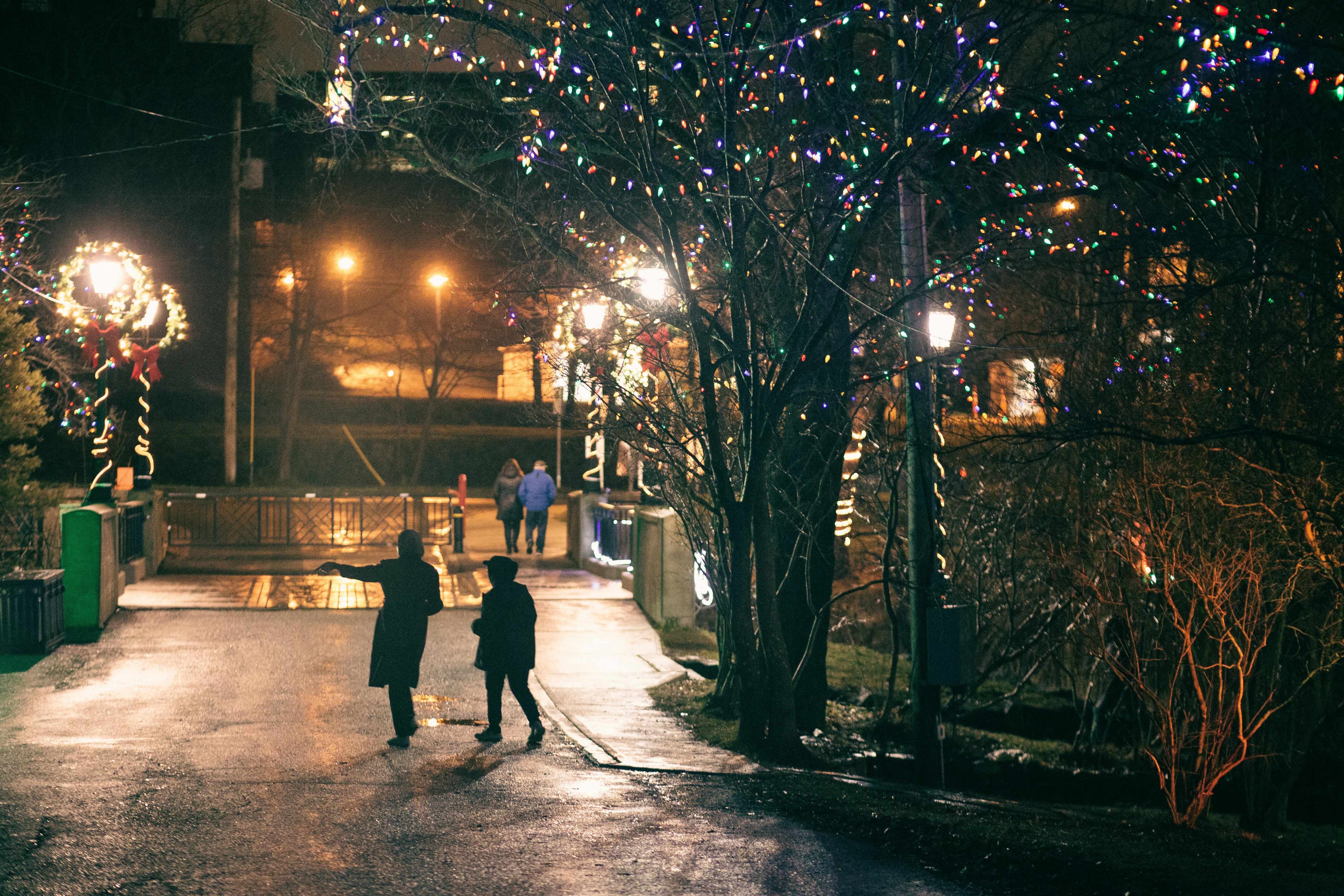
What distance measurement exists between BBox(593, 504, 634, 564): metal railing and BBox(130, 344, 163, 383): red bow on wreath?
7133 millimetres

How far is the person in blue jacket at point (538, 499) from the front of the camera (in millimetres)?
20344

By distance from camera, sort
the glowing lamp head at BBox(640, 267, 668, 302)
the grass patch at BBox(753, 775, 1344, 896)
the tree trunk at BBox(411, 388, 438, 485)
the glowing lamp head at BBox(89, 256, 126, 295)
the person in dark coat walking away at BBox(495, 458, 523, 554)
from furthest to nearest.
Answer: the tree trunk at BBox(411, 388, 438, 485), the person in dark coat walking away at BBox(495, 458, 523, 554), the glowing lamp head at BBox(89, 256, 126, 295), the glowing lamp head at BBox(640, 267, 668, 302), the grass patch at BBox(753, 775, 1344, 896)

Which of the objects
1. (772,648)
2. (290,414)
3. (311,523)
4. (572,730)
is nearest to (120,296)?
(311,523)

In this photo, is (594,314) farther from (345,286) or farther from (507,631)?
(345,286)

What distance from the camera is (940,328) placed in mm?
9945

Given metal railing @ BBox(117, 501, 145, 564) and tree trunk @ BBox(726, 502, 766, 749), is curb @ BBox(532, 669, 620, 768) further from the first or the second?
metal railing @ BBox(117, 501, 145, 564)

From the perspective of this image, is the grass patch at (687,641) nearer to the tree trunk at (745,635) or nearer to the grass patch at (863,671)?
the grass patch at (863,671)

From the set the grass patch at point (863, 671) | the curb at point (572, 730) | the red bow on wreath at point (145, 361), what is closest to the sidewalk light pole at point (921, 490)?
the curb at point (572, 730)

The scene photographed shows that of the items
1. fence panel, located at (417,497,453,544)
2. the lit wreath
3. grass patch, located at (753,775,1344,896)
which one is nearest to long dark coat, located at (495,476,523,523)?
fence panel, located at (417,497,453,544)

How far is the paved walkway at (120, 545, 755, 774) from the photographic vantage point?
981 cm

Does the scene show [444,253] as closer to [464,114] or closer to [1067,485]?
[464,114]

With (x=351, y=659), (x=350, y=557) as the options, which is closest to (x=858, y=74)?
(x=351, y=659)

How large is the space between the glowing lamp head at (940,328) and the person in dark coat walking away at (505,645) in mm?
3912

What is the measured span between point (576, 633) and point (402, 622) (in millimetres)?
5515
